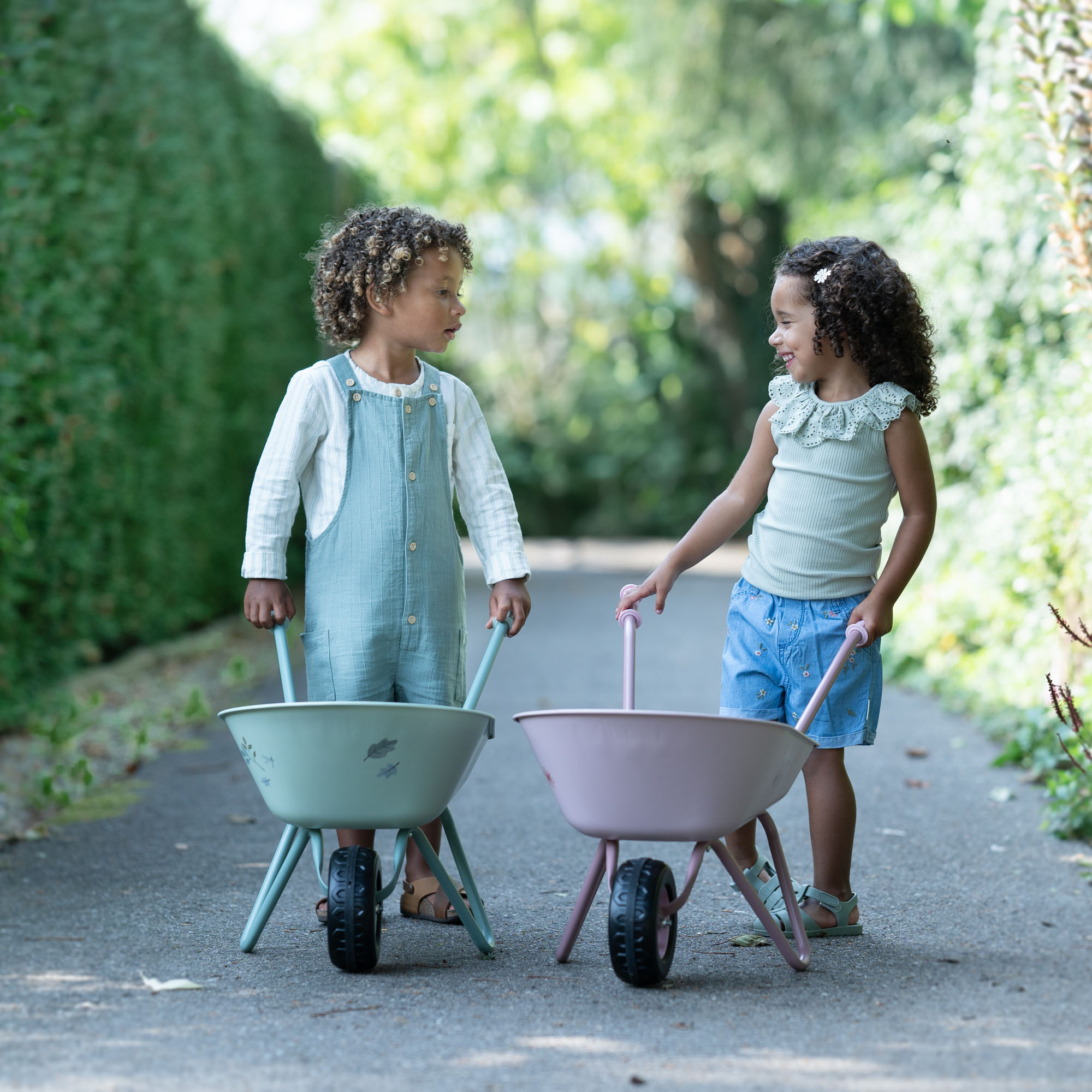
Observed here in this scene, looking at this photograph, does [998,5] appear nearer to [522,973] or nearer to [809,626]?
[809,626]

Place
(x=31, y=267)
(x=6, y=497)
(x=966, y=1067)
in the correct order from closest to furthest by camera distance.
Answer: (x=966, y=1067) → (x=6, y=497) → (x=31, y=267)

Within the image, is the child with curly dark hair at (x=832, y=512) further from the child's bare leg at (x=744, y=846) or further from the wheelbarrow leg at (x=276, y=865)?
the wheelbarrow leg at (x=276, y=865)

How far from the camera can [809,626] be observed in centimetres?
323

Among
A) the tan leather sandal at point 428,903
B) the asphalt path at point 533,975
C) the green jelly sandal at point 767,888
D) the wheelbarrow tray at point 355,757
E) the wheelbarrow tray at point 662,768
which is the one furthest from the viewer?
the tan leather sandal at point 428,903

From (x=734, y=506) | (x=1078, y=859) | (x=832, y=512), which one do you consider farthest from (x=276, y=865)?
→ (x=1078, y=859)

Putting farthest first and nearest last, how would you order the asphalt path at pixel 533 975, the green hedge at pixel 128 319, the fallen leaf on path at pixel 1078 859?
the green hedge at pixel 128 319 → the fallen leaf on path at pixel 1078 859 → the asphalt path at pixel 533 975

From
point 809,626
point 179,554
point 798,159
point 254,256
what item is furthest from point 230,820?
point 798,159

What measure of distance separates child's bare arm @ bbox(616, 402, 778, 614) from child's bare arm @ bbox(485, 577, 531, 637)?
224mm

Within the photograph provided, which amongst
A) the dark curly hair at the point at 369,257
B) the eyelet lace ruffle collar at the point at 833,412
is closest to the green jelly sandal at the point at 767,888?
the eyelet lace ruffle collar at the point at 833,412

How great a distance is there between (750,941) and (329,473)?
143 centimetres

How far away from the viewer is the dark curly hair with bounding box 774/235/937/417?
320cm

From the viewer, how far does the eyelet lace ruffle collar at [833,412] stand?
3197mm

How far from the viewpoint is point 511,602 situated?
324cm

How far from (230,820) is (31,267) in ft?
7.29
